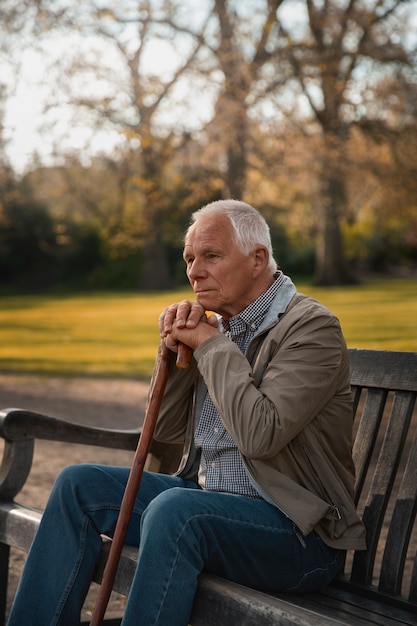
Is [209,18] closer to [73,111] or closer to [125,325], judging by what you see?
[73,111]

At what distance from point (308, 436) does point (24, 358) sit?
46.7ft

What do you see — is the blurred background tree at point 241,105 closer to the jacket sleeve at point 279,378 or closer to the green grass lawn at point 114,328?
the green grass lawn at point 114,328

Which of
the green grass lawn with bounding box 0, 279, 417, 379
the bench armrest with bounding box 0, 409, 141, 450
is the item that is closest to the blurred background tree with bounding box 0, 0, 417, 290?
the green grass lawn with bounding box 0, 279, 417, 379

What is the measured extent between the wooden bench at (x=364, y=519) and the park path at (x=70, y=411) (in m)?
0.74

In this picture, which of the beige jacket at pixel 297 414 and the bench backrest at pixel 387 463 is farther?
the bench backrest at pixel 387 463

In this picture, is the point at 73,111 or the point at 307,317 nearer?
the point at 307,317

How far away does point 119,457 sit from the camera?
8.11 m

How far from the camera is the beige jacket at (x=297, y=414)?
9.11 ft

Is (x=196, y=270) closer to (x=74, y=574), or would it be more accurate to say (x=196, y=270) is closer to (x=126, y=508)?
(x=126, y=508)

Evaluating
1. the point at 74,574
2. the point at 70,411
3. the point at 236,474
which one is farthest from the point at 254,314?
the point at 70,411

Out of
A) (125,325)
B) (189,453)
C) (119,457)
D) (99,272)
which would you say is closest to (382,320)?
(125,325)

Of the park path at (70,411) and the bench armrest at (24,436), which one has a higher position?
the bench armrest at (24,436)

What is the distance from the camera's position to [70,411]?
1032 cm

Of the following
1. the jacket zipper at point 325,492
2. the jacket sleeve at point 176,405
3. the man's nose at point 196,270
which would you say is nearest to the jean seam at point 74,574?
the jacket sleeve at point 176,405
